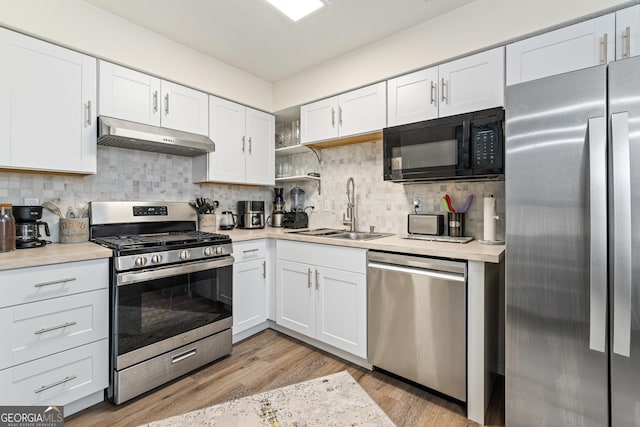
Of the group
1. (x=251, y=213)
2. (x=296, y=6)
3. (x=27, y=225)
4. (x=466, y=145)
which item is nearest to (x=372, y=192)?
(x=466, y=145)

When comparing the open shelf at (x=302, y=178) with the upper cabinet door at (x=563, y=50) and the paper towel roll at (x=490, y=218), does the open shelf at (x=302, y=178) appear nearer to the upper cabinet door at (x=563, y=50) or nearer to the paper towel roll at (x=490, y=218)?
the paper towel roll at (x=490, y=218)

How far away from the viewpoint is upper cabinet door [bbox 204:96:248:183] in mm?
2648

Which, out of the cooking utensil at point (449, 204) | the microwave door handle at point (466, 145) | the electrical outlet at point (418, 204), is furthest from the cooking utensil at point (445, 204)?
the microwave door handle at point (466, 145)

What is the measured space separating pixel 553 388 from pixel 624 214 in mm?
800

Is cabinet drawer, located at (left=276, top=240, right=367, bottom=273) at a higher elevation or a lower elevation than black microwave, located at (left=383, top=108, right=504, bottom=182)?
lower

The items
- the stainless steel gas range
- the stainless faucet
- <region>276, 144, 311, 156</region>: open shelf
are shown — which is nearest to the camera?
the stainless steel gas range

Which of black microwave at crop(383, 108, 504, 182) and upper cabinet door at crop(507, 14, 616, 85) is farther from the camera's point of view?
black microwave at crop(383, 108, 504, 182)

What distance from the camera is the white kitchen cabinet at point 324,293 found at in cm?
210

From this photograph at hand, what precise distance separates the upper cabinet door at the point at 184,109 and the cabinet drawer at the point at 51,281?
1.20m

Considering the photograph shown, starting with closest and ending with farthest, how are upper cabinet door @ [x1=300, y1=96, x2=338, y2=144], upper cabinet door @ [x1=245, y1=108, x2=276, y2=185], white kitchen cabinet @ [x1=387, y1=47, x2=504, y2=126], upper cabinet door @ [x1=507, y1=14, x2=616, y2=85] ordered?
upper cabinet door @ [x1=507, y1=14, x2=616, y2=85], white kitchen cabinet @ [x1=387, y1=47, x2=504, y2=126], upper cabinet door @ [x1=300, y1=96, x2=338, y2=144], upper cabinet door @ [x1=245, y1=108, x2=276, y2=185]

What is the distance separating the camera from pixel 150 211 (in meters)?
2.45

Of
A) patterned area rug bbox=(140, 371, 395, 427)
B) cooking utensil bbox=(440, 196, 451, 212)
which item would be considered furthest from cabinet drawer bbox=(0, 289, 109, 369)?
cooking utensil bbox=(440, 196, 451, 212)

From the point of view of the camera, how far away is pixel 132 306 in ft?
5.84

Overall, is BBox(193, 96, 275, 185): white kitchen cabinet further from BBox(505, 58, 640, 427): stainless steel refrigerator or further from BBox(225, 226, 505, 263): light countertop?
BBox(505, 58, 640, 427): stainless steel refrigerator
